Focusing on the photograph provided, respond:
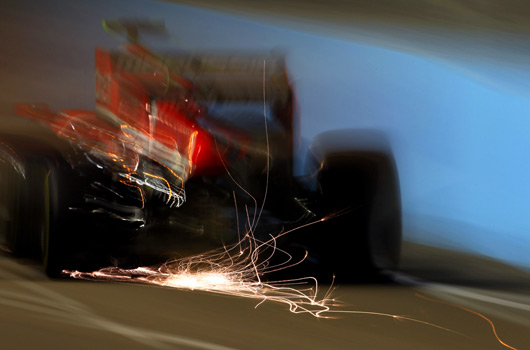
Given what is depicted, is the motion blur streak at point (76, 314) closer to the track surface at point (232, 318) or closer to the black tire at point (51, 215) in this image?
the track surface at point (232, 318)

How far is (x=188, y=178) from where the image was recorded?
3193 millimetres

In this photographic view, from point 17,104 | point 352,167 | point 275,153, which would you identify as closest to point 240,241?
point 275,153

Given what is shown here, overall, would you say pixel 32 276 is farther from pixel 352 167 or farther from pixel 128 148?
pixel 352 167

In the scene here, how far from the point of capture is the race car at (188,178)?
308 cm

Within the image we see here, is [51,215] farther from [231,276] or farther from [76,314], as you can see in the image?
[231,276]

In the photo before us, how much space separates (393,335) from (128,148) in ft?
5.96

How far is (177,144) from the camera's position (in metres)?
3.21

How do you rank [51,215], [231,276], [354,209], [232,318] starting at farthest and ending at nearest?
[354,209] → [231,276] → [51,215] → [232,318]

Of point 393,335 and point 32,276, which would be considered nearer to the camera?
point 393,335

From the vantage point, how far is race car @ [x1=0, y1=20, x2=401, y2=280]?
3.08 metres

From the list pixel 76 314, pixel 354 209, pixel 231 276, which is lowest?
pixel 76 314

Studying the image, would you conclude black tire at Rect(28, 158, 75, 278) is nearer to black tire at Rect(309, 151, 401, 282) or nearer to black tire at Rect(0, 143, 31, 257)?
black tire at Rect(0, 143, 31, 257)

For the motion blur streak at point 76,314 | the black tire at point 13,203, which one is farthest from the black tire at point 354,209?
the black tire at point 13,203

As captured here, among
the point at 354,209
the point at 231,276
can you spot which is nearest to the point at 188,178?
the point at 231,276
